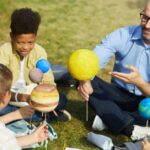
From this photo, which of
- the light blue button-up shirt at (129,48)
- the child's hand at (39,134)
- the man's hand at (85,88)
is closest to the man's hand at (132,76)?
the man's hand at (85,88)

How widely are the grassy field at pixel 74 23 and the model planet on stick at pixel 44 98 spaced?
3.96 feet

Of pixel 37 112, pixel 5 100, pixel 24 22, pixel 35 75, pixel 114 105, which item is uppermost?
pixel 24 22

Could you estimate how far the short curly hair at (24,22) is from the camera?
3.92 meters

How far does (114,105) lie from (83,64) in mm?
794

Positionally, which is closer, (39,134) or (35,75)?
(39,134)

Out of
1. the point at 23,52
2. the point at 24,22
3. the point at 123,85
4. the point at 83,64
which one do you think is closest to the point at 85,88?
the point at 83,64

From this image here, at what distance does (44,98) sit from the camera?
3.21 meters

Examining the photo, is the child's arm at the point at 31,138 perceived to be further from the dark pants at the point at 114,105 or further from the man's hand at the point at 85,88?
the dark pants at the point at 114,105

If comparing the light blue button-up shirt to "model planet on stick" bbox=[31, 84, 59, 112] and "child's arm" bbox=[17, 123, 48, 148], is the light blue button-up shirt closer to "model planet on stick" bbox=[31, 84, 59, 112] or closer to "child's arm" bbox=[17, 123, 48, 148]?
"model planet on stick" bbox=[31, 84, 59, 112]

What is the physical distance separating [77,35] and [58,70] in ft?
5.60

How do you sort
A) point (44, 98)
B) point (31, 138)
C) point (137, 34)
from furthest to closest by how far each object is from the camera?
point (137, 34) < point (44, 98) < point (31, 138)

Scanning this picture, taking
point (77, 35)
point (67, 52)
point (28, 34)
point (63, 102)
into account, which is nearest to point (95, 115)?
point (63, 102)

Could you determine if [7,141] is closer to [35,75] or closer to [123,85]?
[35,75]

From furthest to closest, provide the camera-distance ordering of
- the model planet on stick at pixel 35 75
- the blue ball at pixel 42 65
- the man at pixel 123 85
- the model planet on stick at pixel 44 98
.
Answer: the man at pixel 123 85, the blue ball at pixel 42 65, the model planet on stick at pixel 35 75, the model planet on stick at pixel 44 98
